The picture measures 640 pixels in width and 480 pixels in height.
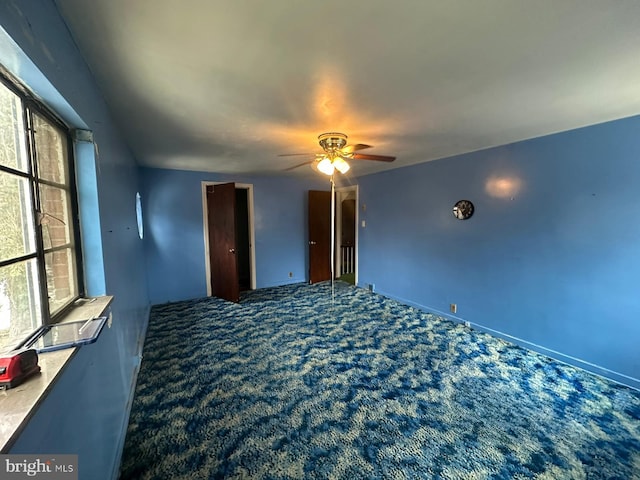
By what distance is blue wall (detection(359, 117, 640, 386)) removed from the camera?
2.32 meters

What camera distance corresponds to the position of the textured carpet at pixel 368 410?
1.58m

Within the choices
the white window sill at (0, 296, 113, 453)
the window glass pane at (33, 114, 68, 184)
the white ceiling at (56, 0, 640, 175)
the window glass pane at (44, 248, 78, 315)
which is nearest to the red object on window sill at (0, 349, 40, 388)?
the white window sill at (0, 296, 113, 453)

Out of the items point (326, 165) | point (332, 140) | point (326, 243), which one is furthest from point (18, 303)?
point (326, 243)

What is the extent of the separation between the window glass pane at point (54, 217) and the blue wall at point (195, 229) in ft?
10.4

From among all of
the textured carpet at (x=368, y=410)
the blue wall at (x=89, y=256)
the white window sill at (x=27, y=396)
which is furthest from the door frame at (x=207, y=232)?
the white window sill at (x=27, y=396)

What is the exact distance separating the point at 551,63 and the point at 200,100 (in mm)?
2096

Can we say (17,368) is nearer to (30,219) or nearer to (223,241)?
(30,219)

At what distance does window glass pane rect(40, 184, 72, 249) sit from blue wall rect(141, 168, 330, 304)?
3181 mm

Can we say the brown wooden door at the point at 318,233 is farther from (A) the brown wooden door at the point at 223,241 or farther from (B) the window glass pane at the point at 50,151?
(B) the window glass pane at the point at 50,151

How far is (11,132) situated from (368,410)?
2456 mm

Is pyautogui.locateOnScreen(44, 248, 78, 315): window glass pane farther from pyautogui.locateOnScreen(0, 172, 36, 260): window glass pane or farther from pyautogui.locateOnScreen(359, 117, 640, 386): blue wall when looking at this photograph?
pyautogui.locateOnScreen(359, 117, 640, 386): blue wall

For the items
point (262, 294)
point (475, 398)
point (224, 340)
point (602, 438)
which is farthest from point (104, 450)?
point (262, 294)

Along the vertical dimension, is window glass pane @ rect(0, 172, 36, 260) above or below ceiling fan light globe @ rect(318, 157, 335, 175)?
below

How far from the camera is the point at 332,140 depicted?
2574mm
